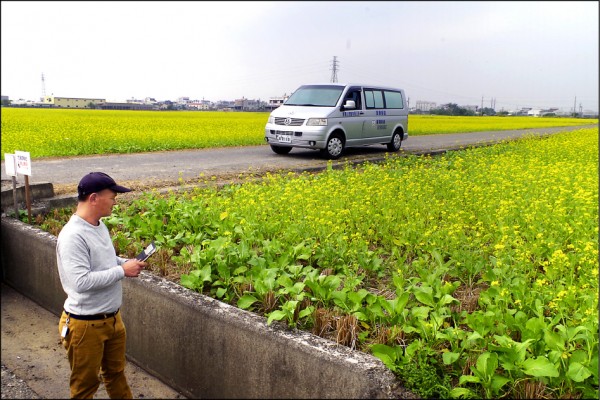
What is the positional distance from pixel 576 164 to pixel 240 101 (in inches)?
273

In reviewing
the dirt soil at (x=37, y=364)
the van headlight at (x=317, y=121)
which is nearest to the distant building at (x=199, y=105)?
the dirt soil at (x=37, y=364)

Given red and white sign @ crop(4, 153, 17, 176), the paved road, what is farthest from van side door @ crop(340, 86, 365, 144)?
red and white sign @ crop(4, 153, 17, 176)

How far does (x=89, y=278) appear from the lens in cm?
256

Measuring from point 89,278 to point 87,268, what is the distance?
0.18 ft

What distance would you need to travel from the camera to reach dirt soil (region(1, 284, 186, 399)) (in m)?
3.39

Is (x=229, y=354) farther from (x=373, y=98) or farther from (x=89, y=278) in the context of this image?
(x=373, y=98)

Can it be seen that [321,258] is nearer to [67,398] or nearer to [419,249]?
[419,249]

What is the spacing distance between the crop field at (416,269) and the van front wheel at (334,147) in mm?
5063

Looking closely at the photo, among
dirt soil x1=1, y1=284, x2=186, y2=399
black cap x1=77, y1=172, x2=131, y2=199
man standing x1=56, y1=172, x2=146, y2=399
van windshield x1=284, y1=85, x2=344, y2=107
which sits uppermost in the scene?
van windshield x1=284, y1=85, x2=344, y2=107

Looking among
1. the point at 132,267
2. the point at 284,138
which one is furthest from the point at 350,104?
the point at 132,267

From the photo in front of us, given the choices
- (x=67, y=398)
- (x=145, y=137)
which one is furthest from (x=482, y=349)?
(x=145, y=137)

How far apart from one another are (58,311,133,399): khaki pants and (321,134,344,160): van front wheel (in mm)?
9776

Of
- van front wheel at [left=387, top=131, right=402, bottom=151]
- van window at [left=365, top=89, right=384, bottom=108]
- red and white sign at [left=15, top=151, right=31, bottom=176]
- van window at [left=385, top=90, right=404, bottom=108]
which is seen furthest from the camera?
van front wheel at [left=387, top=131, right=402, bottom=151]

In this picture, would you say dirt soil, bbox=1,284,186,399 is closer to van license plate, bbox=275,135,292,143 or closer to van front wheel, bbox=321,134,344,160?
van license plate, bbox=275,135,292,143
